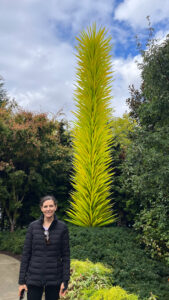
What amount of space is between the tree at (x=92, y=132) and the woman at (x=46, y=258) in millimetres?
6192

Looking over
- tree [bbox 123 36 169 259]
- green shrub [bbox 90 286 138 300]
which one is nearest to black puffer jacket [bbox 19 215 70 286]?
green shrub [bbox 90 286 138 300]

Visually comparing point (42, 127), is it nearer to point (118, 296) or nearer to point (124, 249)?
point (124, 249)

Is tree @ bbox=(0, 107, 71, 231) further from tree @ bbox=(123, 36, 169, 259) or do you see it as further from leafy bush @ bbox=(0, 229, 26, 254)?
tree @ bbox=(123, 36, 169, 259)

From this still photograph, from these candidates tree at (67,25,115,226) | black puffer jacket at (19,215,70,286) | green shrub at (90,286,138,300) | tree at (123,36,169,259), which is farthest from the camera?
tree at (67,25,115,226)

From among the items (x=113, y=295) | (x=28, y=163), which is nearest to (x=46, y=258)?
(x=113, y=295)

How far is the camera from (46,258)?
2.98 metres

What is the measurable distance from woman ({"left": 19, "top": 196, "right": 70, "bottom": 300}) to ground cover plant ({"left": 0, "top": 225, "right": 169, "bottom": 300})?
6.27 feet

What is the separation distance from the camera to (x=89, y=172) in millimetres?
9414

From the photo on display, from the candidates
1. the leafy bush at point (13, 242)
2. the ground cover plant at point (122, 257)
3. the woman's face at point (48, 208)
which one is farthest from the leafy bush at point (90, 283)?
the leafy bush at point (13, 242)

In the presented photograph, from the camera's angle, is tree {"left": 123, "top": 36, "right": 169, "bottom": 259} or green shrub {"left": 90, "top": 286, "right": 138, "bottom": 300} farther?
tree {"left": 123, "top": 36, "right": 169, "bottom": 259}

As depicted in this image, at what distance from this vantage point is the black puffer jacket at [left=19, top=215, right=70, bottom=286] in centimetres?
297

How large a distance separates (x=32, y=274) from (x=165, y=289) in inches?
120

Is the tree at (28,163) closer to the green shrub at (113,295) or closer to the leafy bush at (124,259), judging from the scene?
the leafy bush at (124,259)

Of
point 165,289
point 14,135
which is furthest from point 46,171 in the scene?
point 165,289
